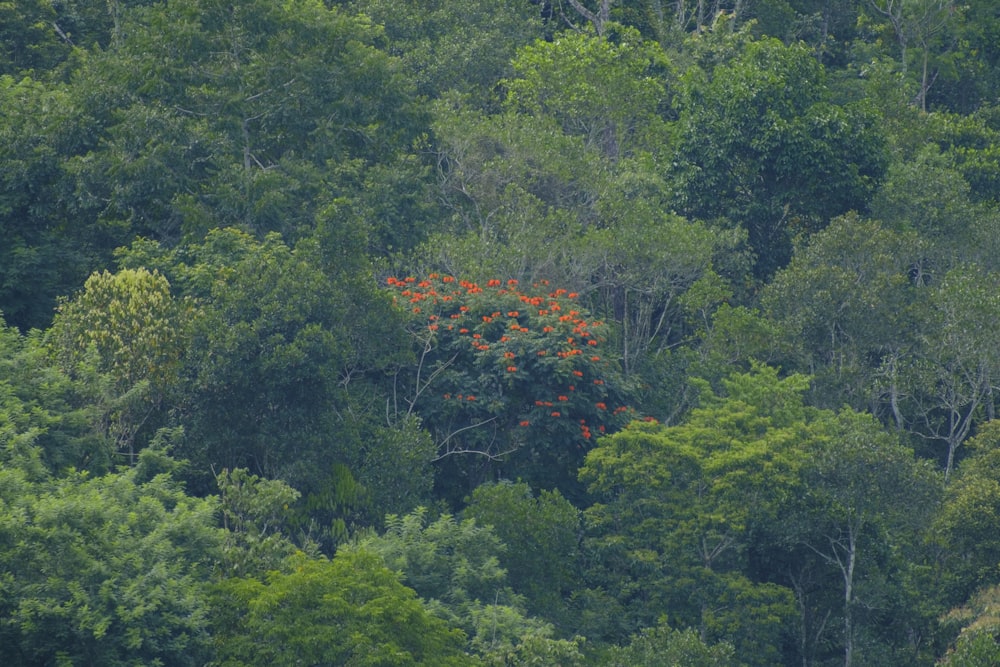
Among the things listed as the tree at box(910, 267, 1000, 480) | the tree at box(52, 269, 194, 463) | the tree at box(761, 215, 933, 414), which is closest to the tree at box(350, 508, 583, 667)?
the tree at box(52, 269, 194, 463)

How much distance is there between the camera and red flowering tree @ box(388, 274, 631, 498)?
78.7 ft

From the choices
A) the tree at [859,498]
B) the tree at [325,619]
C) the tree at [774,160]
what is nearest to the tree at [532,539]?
the tree at [859,498]

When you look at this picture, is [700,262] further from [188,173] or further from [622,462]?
[188,173]

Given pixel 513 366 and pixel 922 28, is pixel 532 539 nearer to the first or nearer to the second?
pixel 513 366

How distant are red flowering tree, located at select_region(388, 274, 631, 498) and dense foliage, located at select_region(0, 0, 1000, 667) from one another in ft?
0.22

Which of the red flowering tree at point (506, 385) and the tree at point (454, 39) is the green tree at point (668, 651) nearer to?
the red flowering tree at point (506, 385)

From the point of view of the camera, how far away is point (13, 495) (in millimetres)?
17141

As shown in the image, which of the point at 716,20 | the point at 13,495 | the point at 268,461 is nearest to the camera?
the point at 13,495

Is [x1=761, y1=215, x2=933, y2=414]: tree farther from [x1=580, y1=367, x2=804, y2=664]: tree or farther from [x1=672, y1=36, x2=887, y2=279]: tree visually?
[x1=580, y1=367, x2=804, y2=664]: tree

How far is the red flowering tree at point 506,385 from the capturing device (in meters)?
24.0

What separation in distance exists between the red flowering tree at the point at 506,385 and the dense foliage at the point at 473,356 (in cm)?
7

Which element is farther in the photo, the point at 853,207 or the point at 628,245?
the point at 853,207

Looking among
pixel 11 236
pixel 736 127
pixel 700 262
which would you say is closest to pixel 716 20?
pixel 736 127

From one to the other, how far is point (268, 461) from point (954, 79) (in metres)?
21.9
